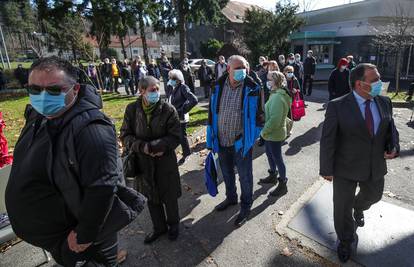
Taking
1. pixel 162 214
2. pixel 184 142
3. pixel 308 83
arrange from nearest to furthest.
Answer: pixel 162 214 → pixel 184 142 → pixel 308 83

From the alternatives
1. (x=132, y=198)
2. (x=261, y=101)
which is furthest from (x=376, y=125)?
(x=132, y=198)

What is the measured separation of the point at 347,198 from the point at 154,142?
6.92ft

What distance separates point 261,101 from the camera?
12.3ft

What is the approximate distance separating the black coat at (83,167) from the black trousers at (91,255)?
15 centimetres

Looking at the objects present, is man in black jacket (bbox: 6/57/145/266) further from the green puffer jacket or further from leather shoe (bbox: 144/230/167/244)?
the green puffer jacket

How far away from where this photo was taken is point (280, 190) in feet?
15.2

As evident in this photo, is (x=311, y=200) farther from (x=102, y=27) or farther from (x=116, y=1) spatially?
(x=116, y=1)

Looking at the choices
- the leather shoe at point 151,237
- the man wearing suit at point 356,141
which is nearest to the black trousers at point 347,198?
the man wearing suit at point 356,141

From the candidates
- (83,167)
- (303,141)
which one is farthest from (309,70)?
(83,167)

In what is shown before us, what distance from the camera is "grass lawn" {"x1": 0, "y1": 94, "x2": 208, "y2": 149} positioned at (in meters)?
9.03

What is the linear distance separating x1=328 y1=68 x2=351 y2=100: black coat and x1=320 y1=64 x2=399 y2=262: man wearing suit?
18.1ft

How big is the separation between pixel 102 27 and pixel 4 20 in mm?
39789

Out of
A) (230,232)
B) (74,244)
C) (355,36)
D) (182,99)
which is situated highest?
(355,36)

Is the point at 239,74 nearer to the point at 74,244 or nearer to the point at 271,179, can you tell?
the point at 271,179
